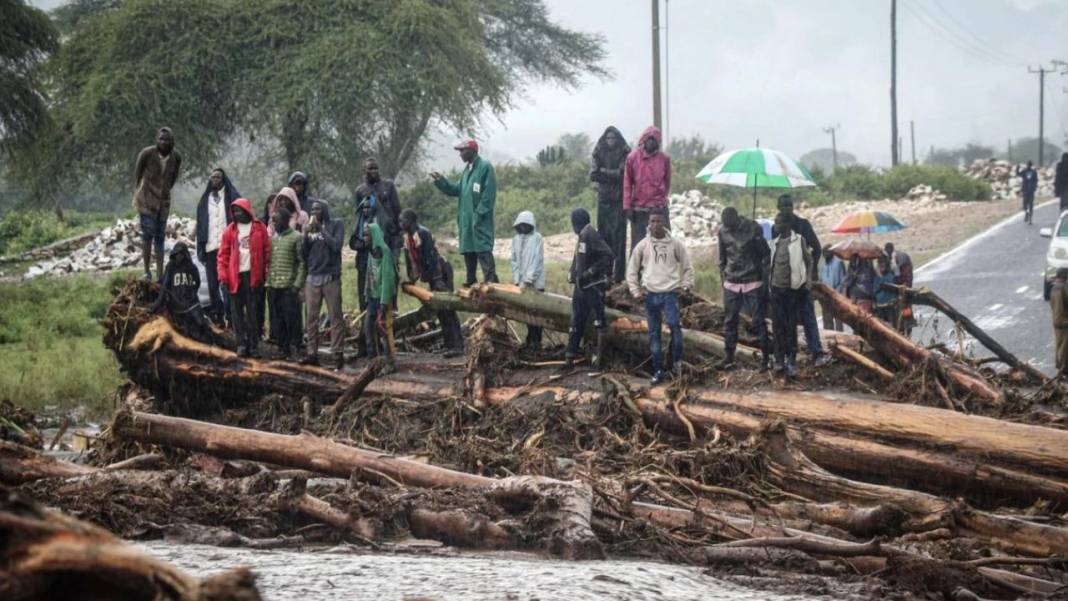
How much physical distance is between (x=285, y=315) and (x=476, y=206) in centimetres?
242

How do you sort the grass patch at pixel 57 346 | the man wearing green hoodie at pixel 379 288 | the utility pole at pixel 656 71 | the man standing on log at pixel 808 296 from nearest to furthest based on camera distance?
1. the man standing on log at pixel 808 296
2. the man wearing green hoodie at pixel 379 288
3. the grass patch at pixel 57 346
4. the utility pole at pixel 656 71

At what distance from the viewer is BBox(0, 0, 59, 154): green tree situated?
30.1m

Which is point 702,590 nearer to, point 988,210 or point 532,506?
point 532,506

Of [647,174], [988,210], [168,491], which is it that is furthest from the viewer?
[988,210]

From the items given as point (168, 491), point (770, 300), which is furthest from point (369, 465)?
point (770, 300)

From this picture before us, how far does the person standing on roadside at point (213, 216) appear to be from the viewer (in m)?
14.1

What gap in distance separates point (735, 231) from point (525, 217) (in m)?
2.33

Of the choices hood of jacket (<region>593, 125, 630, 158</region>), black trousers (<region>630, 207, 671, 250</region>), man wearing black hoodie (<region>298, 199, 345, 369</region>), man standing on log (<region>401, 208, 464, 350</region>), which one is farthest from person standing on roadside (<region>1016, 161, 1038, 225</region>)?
man wearing black hoodie (<region>298, 199, 345, 369</region>)

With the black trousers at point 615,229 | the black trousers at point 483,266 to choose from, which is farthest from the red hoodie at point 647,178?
the black trousers at point 483,266

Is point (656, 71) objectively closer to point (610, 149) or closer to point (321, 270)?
point (610, 149)

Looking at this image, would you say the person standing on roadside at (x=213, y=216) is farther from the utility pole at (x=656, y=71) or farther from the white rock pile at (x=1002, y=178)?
the white rock pile at (x=1002, y=178)

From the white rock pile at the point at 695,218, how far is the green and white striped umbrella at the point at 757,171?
19136 mm

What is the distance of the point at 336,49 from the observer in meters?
35.4

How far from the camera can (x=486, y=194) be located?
14.5 m
